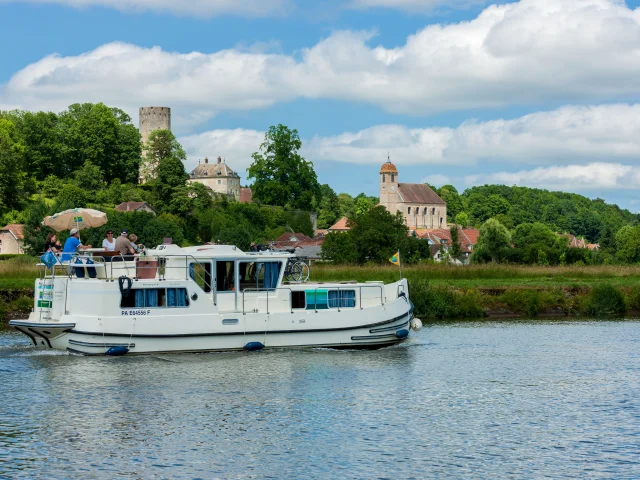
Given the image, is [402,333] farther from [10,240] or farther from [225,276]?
[10,240]

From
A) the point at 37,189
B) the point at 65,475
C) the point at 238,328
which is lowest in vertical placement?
the point at 65,475

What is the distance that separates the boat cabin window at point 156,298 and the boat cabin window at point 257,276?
2.24 meters

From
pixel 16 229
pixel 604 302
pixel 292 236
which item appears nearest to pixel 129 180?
pixel 292 236

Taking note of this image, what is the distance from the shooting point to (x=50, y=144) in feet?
416

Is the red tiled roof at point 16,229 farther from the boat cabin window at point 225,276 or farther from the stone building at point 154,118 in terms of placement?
the stone building at point 154,118

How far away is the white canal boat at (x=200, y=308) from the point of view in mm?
30922

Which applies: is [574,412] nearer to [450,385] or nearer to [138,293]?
[450,385]

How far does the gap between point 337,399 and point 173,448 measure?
19.7 ft

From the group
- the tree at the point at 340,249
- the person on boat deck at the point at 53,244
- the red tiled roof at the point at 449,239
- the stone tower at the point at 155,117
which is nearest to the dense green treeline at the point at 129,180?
the tree at the point at 340,249

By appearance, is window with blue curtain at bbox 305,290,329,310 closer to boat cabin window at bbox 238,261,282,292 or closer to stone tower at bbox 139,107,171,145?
boat cabin window at bbox 238,261,282,292

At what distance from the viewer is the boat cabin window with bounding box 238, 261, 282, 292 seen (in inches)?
1293

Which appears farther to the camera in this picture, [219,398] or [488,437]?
[219,398]

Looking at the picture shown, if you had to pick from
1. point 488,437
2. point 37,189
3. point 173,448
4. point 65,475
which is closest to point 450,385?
point 488,437

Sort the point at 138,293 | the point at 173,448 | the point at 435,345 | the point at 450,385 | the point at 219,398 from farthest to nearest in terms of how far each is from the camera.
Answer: the point at 435,345 → the point at 138,293 → the point at 450,385 → the point at 219,398 → the point at 173,448
